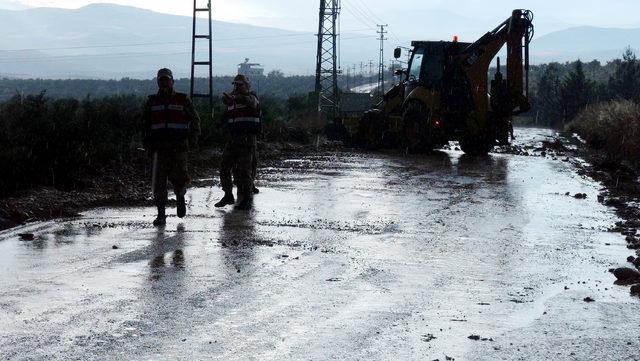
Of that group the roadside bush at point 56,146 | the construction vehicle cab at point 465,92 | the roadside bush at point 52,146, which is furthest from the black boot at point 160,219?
the construction vehicle cab at point 465,92

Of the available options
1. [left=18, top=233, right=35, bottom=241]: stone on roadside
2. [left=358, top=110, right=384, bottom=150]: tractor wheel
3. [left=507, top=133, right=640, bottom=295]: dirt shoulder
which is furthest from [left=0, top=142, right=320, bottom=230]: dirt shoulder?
[left=358, top=110, right=384, bottom=150]: tractor wheel

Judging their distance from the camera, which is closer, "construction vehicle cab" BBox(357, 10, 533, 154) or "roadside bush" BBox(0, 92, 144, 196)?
"roadside bush" BBox(0, 92, 144, 196)

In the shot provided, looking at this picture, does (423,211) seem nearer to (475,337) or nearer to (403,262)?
(403,262)

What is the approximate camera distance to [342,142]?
32.8m

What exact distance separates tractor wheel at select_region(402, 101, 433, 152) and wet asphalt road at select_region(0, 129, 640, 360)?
12248 mm

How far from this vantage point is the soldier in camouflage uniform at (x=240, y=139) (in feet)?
43.9

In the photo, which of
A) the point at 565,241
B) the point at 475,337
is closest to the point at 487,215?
the point at 565,241

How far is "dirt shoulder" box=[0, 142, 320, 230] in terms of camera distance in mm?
12039

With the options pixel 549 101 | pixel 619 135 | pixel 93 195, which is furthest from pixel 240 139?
pixel 549 101

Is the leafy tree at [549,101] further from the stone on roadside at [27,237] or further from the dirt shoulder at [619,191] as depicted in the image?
the stone on roadside at [27,237]

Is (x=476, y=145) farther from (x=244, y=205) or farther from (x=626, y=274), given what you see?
(x=626, y=274)

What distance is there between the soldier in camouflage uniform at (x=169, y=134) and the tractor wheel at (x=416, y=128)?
15141 millimetres

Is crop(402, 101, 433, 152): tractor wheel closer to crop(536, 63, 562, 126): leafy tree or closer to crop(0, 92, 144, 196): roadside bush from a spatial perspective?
crop(0, 92, 144, 196): roadside bush

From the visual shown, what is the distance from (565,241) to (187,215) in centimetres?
487
